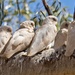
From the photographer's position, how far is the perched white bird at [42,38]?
2.74 m

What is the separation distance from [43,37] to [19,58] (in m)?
0.30

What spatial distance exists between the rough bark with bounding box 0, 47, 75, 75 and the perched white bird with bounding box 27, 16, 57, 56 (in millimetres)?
65

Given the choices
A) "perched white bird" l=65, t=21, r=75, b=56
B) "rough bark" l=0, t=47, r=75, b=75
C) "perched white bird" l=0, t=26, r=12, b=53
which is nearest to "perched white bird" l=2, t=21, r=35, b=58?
"rough bark" l=0, t=47, r=75, b=75

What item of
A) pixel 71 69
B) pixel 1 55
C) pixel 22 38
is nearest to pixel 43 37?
pixel 22 38

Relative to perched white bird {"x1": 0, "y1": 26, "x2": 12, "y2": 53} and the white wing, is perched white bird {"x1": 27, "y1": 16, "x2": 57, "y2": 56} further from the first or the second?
perched white bird {"x1": 0, "y1": 26, "x2": 12, "y2": 53}

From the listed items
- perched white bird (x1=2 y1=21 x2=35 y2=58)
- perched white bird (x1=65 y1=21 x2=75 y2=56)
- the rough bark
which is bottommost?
the rough bark

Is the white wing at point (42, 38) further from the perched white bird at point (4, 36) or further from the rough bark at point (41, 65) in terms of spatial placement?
the perched white bird at point (4, 36)

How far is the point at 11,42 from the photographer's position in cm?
297

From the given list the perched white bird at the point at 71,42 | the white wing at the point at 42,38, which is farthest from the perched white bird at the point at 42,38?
the perched white bird at the point at 71,42

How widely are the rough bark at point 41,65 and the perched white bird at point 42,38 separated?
0.06 m

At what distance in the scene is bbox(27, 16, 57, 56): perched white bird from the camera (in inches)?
108

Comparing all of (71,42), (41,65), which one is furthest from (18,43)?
(71,42)

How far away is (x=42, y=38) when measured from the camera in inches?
115

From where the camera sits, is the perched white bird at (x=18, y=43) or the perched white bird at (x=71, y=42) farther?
the perched white bird at (x=18, y=43)
